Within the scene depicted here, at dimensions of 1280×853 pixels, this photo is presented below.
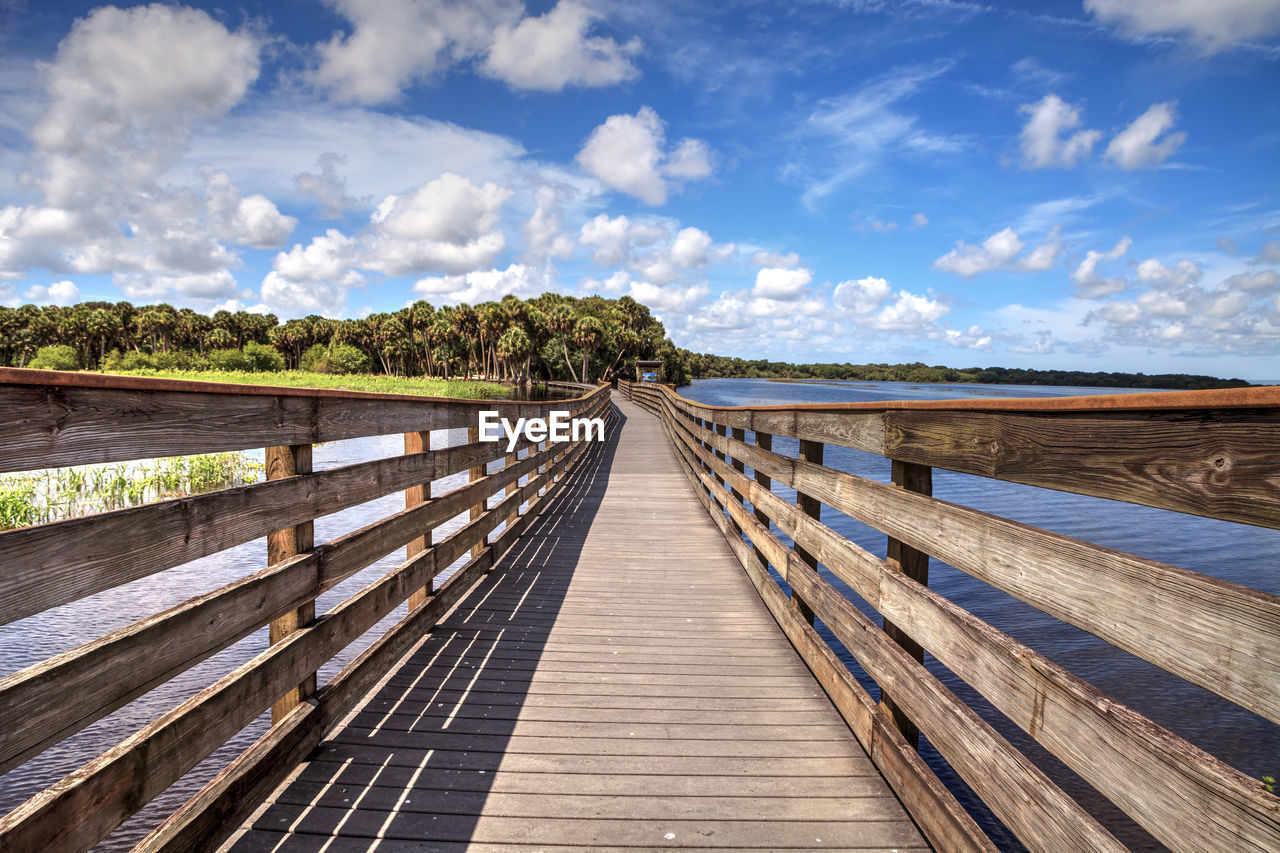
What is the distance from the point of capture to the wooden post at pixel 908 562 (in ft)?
8.27

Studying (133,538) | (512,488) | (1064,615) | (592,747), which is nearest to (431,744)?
(592,747)

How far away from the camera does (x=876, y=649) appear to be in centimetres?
269

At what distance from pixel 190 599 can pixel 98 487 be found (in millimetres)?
10830

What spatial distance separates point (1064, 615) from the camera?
1587 millimetres

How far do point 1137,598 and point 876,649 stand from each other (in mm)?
1447

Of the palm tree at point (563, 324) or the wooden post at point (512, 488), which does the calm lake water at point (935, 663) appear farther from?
the palm tree at point (563, 324)

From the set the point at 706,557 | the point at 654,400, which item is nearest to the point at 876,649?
the point at 706,557

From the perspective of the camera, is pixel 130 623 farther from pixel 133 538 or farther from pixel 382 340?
pixel 382 340

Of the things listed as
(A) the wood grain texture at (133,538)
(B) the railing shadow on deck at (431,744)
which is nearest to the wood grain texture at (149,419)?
(A) the wood grain texture at (133,538)

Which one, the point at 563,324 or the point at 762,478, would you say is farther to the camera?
the point at 563,324

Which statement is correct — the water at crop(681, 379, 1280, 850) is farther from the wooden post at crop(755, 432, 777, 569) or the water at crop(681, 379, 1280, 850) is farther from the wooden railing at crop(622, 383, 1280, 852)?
the wooden railing at crop(622, 383, 1280, 852)

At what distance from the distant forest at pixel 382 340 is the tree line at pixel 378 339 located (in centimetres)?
16

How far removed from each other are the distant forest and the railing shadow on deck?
5795 cm

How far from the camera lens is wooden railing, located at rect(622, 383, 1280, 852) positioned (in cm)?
116
